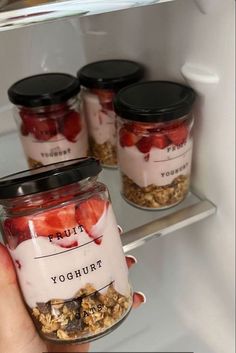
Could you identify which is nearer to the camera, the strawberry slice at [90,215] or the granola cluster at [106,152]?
the strawberry slice at [90,215]

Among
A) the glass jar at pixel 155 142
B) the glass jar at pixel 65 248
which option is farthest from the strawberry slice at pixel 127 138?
the glass jar at pixel 65 248

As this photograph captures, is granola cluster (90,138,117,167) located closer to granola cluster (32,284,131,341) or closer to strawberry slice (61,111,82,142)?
strawberry slice (61,111,82,142)

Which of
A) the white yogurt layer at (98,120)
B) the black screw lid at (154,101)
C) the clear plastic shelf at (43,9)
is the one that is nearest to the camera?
the clear plastic shelf at (43,9)

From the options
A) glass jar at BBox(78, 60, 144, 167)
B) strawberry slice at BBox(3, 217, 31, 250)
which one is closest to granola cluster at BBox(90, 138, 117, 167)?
glass jar at BBox(78, 60, 144, 167)

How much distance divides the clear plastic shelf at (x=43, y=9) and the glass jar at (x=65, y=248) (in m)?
0.12

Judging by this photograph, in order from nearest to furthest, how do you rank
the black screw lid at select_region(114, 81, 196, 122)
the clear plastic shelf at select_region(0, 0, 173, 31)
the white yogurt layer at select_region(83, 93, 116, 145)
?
the clear plastic shelf at select_region(0, 0, 173, 31) < the black screw lid at select_region(114, 81, 196, 122) < the white yogurt layer at select_region(83, 93, 116, 145)

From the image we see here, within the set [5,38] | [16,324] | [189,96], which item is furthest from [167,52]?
[16,324]

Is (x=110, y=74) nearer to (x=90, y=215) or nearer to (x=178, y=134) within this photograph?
(x=178, y=134)

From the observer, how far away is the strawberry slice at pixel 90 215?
0.39 meters

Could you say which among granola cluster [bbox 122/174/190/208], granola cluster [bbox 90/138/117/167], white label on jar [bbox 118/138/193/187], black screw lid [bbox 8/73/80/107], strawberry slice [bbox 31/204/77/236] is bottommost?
granola cluster [bbox 122/174/190/208]

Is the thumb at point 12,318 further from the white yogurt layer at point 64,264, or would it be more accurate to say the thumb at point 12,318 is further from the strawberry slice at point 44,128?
the strawberry slice at point 44,128

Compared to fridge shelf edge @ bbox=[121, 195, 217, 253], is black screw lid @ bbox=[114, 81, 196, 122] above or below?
above

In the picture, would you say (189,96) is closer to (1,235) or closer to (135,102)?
(135,102)

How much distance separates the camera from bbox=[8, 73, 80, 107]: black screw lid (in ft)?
1.66
